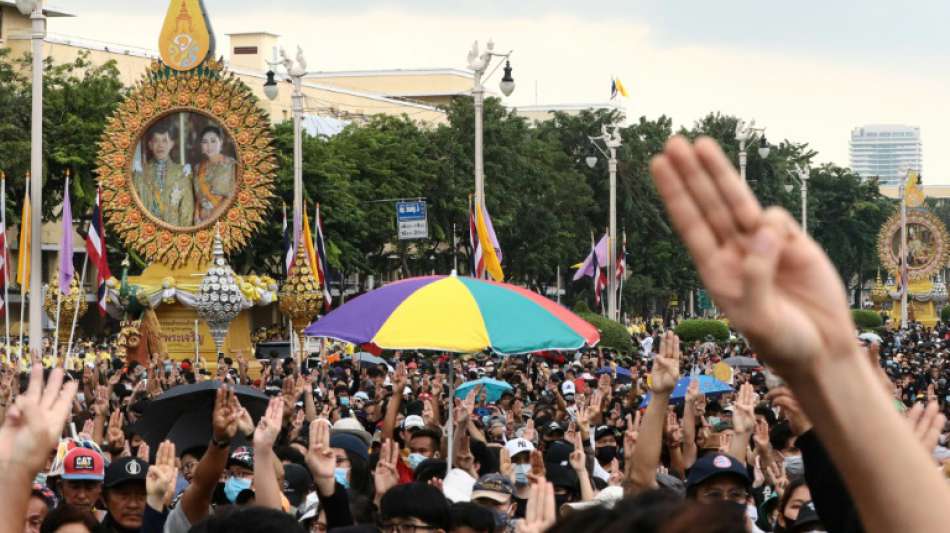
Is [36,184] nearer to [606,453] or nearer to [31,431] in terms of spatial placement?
[606,453]

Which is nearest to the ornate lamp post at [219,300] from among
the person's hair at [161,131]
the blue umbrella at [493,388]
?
the person's hair at [161,131]

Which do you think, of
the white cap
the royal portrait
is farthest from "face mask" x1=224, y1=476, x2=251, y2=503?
the royal portrait

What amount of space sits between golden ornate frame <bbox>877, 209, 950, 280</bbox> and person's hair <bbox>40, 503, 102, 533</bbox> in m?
80.0

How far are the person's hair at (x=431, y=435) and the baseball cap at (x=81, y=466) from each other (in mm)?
3509

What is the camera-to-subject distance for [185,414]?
994cm

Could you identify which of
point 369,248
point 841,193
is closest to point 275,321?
point 369,248

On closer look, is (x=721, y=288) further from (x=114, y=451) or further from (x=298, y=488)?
(x=114, y=451)

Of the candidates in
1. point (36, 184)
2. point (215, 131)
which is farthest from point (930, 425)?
point (215, 131)

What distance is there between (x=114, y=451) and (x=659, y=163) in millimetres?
8619

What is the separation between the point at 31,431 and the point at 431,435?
7.69 metres

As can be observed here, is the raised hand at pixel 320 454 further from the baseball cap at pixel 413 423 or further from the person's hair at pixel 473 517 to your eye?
the baseball cap at pixel 413 423

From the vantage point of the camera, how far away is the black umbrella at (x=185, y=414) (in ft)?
32.1

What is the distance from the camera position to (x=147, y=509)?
21.4 feet

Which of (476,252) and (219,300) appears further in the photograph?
(219,300)
